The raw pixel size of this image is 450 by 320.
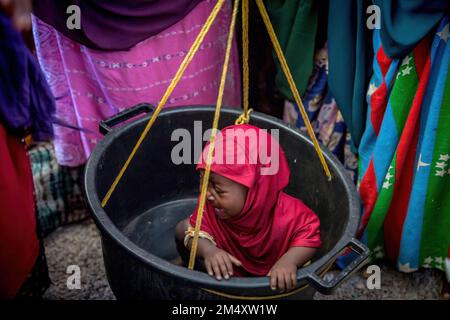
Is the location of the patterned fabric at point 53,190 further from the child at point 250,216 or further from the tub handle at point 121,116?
the child at point 250,216

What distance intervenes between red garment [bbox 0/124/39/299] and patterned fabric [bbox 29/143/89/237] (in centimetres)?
53

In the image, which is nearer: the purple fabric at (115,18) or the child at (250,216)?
the child at (250,216)

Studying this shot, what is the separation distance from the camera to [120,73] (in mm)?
1935

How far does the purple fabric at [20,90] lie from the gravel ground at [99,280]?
0.81 metres

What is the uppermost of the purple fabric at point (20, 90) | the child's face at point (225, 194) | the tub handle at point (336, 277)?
the purple fabric at point (20, 90)

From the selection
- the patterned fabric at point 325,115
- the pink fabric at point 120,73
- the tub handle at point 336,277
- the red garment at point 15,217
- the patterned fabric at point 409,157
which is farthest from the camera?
the patterned fabric at point 325,115

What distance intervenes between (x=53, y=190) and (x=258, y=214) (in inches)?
41.5

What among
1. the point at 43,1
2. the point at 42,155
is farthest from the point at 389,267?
the point at 43,1

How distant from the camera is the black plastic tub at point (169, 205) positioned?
1.32 m

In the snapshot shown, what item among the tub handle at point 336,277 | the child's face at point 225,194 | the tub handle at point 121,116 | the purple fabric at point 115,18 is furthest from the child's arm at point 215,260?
the purple fabric at point 115,18

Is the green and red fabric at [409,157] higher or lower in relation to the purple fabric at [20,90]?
lower

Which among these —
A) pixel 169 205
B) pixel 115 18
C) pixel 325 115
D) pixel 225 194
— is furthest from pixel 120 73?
pixel 325 115
